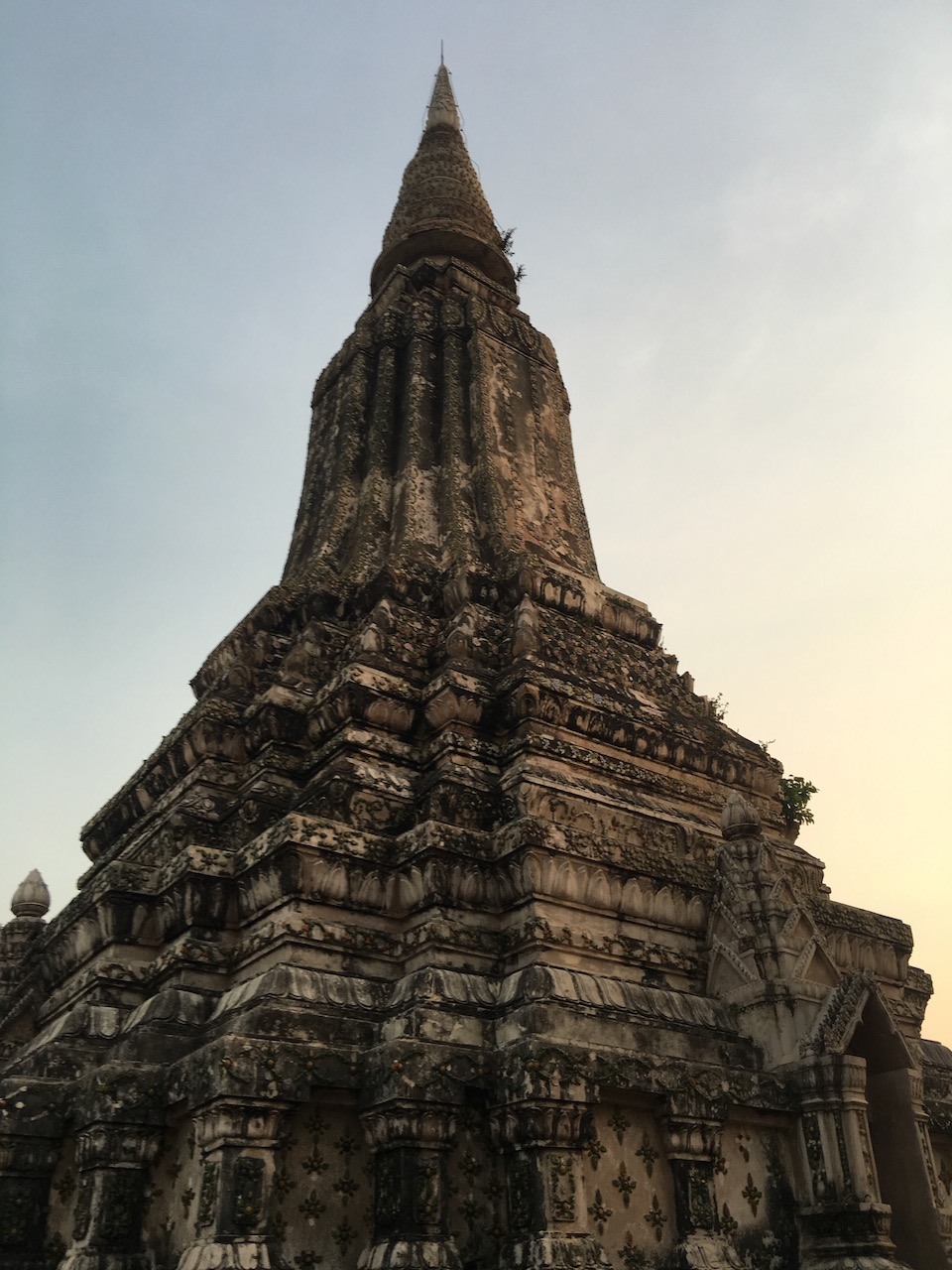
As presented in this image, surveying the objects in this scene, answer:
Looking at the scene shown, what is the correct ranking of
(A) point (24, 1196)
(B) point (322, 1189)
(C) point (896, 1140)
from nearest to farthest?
(B) point (322, 1189) → (A) point (24, 1196) → (C) point (896, 1140)

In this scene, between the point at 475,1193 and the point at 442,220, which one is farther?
the point at 442,220

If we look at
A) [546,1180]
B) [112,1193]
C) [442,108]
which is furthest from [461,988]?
[442,108]

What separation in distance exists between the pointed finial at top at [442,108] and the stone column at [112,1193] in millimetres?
24251

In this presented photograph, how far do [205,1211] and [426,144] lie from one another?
23.9 metres

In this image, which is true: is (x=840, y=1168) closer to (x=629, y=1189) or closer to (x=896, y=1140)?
(x=896, y=1140)

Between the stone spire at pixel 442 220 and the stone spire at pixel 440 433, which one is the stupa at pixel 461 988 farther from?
the stone spire at pixel 442 220

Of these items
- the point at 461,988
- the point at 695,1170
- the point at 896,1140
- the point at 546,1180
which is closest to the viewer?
the point at 546,1180

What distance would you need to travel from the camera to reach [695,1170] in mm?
8711

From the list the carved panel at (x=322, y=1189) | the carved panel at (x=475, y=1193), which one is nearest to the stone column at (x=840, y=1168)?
the carved panel at (x=475, y=1193)

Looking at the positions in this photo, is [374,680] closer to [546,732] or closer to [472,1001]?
[546,732]

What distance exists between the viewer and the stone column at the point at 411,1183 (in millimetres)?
7797

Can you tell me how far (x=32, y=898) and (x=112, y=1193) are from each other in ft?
33.9

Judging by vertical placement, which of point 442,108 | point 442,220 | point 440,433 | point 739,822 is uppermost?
point 442,108

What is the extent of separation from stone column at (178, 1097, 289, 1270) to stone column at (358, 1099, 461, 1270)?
0.82m
